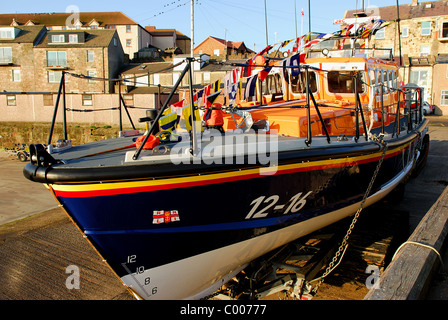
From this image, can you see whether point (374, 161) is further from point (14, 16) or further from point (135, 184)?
point (14, 16)

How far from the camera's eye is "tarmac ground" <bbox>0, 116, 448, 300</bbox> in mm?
4473

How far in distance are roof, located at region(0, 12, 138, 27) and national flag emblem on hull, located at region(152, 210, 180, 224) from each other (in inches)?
1846

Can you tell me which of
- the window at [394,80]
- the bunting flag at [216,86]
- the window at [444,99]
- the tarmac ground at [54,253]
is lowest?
the tarmac ground at [54,253]

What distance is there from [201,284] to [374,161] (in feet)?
9.13

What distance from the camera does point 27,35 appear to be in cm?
3456

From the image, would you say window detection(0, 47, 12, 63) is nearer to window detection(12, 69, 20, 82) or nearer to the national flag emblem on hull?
window detection(12, 69, 20, 82)

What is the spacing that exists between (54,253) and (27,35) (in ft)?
118

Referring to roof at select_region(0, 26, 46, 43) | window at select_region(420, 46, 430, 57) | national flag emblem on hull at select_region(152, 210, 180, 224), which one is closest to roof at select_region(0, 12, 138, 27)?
roof at select_region(0, 26, 46, 43)

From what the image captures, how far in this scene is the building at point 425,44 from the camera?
27.8 metres

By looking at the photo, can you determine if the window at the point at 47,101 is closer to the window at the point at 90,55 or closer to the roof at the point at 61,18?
the window at the point at 90,55

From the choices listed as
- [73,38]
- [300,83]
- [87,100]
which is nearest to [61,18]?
[73,38]

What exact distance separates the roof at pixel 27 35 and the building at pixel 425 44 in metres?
30.3

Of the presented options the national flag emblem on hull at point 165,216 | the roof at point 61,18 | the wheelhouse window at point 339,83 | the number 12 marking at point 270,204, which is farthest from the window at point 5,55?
the number 12 marking at point 270,204

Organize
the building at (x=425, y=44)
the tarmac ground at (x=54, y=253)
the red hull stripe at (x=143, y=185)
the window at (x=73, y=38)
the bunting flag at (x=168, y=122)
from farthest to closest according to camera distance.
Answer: the window at (x=73, y=38) < the building at (x=425, y=44) < the tarmac ground at (x=54, y=253) < the bunting flag at (x=168, y=122) < the red hull stripe at (x=143, y=185)
